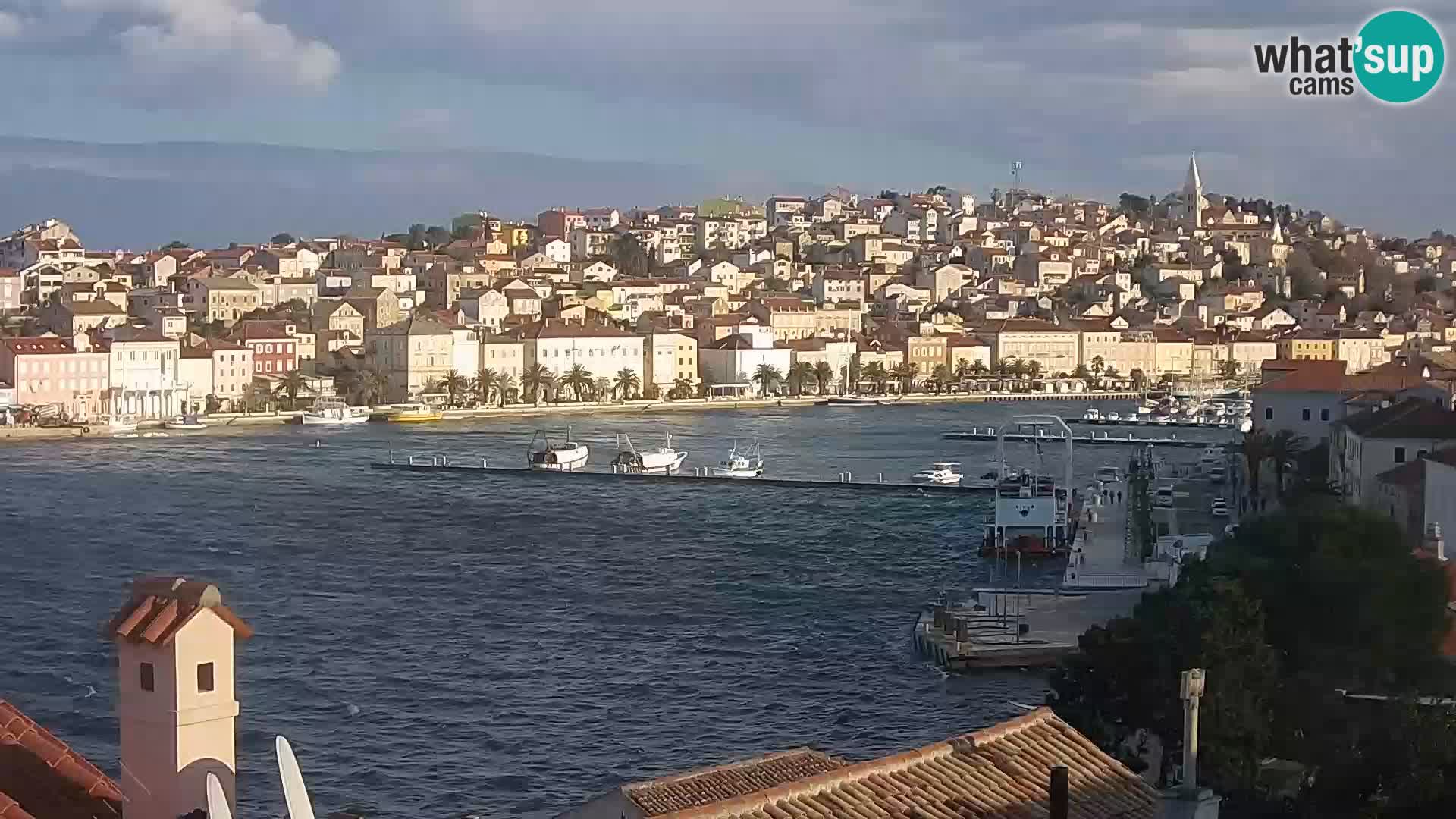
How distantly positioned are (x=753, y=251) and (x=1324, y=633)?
44.7 metres

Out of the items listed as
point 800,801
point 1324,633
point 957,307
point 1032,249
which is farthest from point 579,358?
point 800,801

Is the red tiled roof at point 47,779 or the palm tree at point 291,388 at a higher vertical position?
the palm tree at point 291,388

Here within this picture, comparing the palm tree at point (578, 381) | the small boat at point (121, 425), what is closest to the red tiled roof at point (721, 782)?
the small boat at point (121, 425)

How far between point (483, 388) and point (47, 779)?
1308 inches

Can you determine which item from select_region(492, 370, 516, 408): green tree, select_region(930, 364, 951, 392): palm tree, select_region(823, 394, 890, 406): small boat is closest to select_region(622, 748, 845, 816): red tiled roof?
select_region(492, 370, 516, 408): green tree

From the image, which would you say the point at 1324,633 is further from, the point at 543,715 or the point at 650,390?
the point at 650,390

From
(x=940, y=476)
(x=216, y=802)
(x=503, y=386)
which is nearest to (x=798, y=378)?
(x=503, y=386)

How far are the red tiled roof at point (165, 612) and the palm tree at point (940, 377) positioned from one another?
3735 cm

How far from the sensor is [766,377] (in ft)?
123

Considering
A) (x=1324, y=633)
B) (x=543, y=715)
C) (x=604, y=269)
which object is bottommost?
(x=543, y=715)

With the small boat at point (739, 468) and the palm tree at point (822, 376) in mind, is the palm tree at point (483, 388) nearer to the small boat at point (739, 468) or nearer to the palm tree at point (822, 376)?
the palm tree at point (822, 376)

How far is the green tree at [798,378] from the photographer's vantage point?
37.9 m

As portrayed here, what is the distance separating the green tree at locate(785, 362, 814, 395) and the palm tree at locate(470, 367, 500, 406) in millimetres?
5751

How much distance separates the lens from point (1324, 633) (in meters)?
6.89
